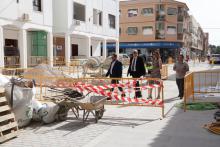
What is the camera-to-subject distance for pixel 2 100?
6.59 meters

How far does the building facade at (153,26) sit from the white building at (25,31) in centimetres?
3492

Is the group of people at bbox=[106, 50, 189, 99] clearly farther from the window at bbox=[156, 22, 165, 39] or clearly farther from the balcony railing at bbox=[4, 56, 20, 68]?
the window at bbox=[156, 22, 165, 39]

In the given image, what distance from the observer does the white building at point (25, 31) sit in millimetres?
18906

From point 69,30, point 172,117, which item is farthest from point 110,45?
point 172,117

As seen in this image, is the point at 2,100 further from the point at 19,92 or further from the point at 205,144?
the point at 205,144

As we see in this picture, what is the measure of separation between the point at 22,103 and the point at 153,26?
51.6m

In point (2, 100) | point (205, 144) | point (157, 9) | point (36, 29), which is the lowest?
point (205, 144)

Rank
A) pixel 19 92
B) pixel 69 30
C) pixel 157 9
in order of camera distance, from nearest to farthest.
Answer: pixel 19 92 → pixel 69 30 → pixel 157 9

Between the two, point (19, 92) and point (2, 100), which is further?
point (19, 92)

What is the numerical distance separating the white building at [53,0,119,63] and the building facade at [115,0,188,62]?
20672 millimetres

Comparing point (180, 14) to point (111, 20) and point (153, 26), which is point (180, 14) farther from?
point (111, 20)

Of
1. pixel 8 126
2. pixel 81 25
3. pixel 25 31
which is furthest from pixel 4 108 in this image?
pixel 81 25

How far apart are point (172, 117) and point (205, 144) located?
7.98ft

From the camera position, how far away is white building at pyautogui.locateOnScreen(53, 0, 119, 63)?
26312mm
